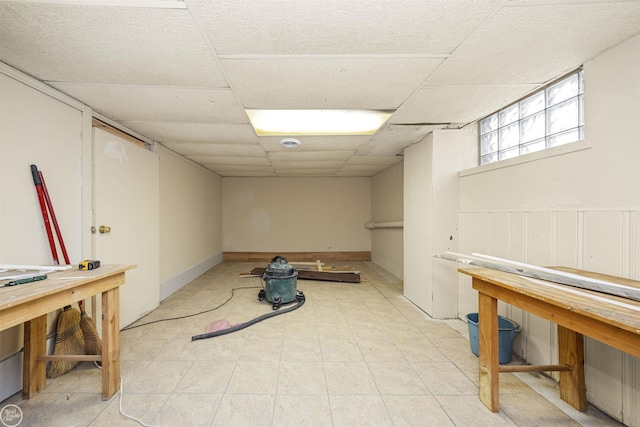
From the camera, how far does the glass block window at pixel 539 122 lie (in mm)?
1778

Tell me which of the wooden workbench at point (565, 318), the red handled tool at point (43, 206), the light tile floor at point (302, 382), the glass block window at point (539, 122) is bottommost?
the light tile floor at point (302, 382)

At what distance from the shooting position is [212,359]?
2.00 meters

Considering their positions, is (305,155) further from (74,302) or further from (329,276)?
(74,302)

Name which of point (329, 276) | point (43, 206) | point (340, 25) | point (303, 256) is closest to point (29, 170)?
point (43, 206)

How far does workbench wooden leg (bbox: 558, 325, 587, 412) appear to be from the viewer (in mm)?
1476

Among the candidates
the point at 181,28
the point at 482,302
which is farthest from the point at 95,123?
the point at 482,302

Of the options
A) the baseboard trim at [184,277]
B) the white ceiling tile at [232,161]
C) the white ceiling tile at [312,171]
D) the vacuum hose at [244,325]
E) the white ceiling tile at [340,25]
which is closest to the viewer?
the white ceiling tile at [340,25]

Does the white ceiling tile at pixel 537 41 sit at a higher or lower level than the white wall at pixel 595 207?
higher

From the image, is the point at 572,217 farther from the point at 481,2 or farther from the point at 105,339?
the point at 105,339

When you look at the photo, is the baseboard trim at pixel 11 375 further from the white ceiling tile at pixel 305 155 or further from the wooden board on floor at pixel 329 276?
the wooden board on floor at pixel 329 276

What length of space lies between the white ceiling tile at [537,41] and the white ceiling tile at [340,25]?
141 millimetres

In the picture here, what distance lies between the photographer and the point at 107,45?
1.38 meters

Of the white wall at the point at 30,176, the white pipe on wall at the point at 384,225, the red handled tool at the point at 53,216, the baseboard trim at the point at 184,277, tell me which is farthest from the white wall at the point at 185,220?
the white pipe on wall at the point at 384,225

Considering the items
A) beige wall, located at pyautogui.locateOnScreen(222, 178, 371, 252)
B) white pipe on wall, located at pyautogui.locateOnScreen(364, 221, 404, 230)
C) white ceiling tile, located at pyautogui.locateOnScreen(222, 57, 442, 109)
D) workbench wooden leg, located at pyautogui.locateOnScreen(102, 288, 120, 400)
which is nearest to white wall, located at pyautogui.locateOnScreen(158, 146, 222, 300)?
beige wall, located at pyautogui.locateOnScreen(222, 178, 371, 252)
